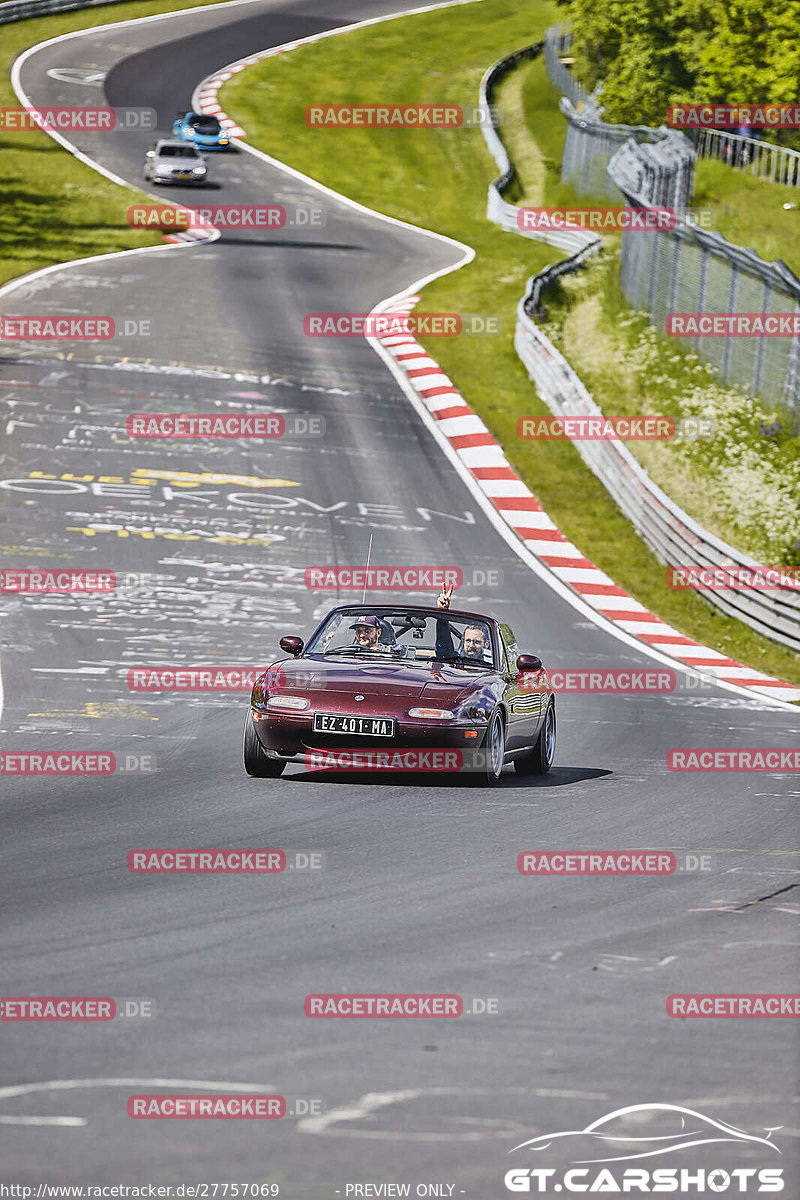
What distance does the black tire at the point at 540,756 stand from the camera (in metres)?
13.4

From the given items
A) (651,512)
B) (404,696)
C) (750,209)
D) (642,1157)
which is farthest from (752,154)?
(642,1157)

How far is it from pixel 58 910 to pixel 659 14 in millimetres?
49779

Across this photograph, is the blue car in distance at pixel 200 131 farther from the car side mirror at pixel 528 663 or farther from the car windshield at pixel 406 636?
the car side mirror at pixel 528 663

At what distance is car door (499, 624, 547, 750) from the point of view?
12.7m

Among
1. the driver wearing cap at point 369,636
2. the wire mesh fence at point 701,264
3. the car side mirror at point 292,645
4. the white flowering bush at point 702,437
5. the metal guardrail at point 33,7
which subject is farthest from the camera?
the metal guardrail at point 33,7

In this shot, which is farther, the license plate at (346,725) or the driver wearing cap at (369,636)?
the driver wearing cap at (369,636)

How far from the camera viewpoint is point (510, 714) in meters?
12.5

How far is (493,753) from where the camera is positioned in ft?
40.1

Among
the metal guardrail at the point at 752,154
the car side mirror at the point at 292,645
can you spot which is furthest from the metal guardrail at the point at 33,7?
the car side mirror at the point at 292,645

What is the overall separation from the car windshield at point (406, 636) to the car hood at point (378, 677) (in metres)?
0.32

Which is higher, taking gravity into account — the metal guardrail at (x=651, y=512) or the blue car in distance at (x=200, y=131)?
the blue car in distance at (x=200, y=131)

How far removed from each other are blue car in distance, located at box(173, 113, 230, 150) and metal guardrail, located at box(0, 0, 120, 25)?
1660 centimetres

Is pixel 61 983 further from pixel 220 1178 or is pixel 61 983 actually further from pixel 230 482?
pixel 230 482

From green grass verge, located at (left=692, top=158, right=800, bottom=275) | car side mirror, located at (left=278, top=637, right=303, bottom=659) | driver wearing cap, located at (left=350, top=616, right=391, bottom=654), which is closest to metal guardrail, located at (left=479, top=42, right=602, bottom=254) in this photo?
green grass verge, located at (left=692, top=158, right=800, bottom=275)
